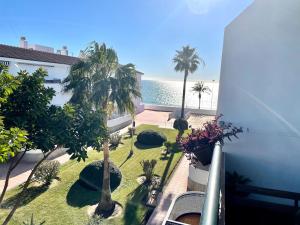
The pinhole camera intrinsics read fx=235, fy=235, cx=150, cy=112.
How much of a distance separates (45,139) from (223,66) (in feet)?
21.7

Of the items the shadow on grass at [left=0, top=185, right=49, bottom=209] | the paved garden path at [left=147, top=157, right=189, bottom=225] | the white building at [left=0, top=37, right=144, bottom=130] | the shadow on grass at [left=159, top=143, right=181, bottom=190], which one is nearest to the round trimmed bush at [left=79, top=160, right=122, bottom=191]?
the shadow on grass at [left=0, top=185, right=49, bottom=209]

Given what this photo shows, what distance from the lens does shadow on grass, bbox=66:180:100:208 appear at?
12462 millimetres

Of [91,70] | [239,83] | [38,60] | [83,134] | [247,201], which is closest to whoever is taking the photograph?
[247,201]

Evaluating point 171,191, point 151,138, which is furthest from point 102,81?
point 151,138

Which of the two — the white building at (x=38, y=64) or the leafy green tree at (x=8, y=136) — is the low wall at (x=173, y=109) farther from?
the leafy green tree at (x=8, y=136)

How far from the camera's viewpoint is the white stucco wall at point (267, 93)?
6.35m

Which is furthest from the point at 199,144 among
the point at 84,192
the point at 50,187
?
the point at 50,187

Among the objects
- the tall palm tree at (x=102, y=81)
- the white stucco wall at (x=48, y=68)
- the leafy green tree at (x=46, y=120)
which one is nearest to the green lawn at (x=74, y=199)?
the tall palm tree at (x=102, y=81)

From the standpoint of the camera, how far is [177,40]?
3172 cm

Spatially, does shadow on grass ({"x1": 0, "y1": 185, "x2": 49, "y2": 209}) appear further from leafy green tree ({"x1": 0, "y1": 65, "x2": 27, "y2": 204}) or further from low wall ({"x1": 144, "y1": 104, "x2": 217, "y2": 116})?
low wall ({"x1": 144, "y1": 104, "x2": 217, "y2": 116})

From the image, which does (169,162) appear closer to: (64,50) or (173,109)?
(173,109)

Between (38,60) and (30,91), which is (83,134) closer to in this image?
(30,91)

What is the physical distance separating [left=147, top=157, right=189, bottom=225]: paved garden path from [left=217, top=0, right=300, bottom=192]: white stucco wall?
13.0ft

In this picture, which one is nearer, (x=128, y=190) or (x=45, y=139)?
(x=45, y=139)
